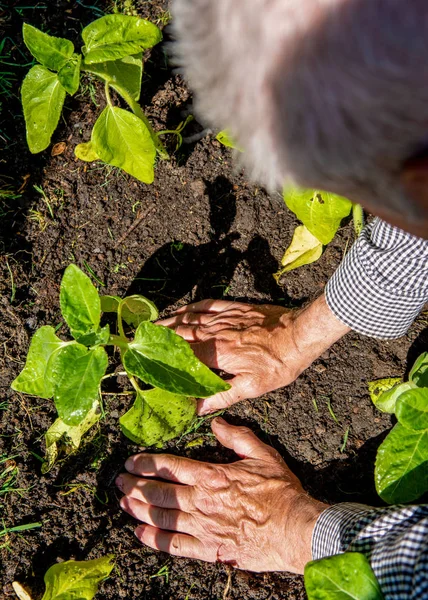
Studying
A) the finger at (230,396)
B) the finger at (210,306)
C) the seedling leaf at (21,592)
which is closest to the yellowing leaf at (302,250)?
the finger at (210,306)

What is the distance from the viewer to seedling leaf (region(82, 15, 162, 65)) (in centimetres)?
147

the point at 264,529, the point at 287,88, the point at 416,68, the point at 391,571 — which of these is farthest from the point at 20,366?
the point at 416,68

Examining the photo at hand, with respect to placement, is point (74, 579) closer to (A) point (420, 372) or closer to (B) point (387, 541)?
(B) point (387, 541)

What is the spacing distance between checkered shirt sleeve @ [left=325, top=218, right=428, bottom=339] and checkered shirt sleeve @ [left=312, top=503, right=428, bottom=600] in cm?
49

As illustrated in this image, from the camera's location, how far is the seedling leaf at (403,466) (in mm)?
1447

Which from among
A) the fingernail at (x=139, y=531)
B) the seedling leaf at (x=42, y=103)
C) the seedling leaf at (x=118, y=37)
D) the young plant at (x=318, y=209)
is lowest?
the fingernail at (x=139, y=531)

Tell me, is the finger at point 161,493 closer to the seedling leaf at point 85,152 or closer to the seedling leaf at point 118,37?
the seedling leaf at point 85,152

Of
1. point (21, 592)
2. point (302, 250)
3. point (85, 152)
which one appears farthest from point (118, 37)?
point (21, 592)

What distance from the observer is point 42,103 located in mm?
1578

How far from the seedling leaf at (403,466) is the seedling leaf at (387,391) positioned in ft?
0.56

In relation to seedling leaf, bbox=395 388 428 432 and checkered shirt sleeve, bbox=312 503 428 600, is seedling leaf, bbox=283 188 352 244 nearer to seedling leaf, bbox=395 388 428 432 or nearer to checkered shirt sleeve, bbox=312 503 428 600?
seedling leaf, bbox=395 388 428 432

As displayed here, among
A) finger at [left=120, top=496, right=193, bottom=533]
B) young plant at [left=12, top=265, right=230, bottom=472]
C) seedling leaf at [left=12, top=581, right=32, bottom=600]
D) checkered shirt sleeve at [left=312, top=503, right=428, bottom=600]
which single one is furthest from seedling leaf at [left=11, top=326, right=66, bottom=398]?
checkered shirt sleeve at [left=312, top=503, right=428, bottom=600]

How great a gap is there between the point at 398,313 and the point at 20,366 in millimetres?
1115

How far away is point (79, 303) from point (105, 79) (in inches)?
22.6
